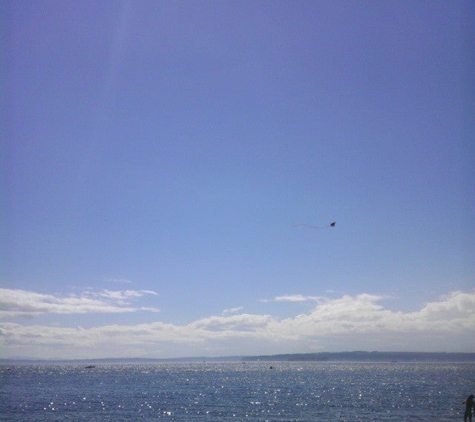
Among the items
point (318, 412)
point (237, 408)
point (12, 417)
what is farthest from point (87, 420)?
point (318, 412)

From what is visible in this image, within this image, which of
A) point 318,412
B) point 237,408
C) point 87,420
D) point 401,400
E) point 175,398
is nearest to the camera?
point 87,420

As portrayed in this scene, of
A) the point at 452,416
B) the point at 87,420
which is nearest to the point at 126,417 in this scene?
the point at 87,420

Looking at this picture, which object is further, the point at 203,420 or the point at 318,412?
the point at 318,412

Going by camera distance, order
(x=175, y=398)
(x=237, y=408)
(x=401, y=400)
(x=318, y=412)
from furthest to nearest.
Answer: (x=175, y=398)
(x=401, y=400)
(x=237, y=408)
(x=318, y=412)

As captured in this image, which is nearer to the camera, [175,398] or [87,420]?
[87,420]

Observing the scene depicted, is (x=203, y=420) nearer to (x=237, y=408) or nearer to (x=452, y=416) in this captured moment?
(x=237, y=408)

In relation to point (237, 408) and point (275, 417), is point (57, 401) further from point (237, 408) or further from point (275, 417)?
point (275, 417)

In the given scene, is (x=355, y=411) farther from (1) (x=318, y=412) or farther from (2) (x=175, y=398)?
(2) (x=175, y=398)

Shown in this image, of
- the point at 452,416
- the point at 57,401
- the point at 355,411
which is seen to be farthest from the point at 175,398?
the point at 452,416

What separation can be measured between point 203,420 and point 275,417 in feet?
23.4

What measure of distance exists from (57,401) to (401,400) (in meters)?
46.3

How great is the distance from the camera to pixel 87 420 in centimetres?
5053

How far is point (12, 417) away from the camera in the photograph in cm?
5319

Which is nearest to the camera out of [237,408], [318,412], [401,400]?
[318,412]
